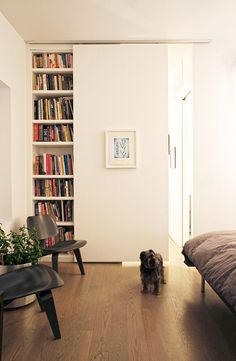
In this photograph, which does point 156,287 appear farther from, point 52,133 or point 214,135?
point 52,133

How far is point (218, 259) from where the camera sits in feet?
8.07

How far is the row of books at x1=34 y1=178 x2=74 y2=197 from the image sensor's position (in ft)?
15.0

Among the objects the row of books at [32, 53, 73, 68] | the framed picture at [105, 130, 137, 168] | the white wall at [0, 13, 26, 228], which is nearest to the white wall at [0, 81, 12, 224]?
the white wall at [0, 13, 26, 228]

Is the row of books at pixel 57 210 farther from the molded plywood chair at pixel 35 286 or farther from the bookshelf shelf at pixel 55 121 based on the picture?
the molded plywood chair at pixel 35 286

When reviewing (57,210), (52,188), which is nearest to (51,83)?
(52,188)

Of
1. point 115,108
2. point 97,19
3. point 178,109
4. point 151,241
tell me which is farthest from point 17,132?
point 178,109

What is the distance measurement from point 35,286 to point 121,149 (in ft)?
8.12

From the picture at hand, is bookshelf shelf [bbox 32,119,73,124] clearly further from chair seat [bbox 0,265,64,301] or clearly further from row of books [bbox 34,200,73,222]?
chair seat [bbox 0,265,64,301]

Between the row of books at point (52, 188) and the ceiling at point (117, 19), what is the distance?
1.78 metres

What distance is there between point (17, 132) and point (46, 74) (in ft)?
3.03

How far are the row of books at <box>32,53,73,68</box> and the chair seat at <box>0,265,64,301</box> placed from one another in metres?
2.81

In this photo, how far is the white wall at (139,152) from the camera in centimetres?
444

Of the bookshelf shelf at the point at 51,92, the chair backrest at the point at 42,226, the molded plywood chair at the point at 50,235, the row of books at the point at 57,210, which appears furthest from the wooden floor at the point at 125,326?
the bookshelf shelf at the point at 51,92

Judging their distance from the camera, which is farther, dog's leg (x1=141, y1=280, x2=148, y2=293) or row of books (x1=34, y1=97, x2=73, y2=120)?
row of books (x1=34, y1=97, x2=73, y2=120)
